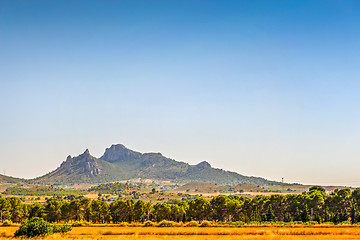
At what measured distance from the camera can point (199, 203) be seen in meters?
118

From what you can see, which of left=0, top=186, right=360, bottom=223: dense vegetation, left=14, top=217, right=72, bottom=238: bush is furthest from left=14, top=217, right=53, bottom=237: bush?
left=0, top=186, right=360, bottom=223: dense vegetation

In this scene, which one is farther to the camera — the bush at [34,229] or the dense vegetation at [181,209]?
the dense vegetation at [181,209]

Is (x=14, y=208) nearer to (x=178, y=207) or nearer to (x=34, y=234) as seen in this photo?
(x=178, y=207)

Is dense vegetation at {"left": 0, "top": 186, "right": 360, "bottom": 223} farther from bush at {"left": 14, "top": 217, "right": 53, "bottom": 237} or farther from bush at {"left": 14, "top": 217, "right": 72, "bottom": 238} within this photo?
bush at {"left": 14, "top": 217, "right": 53, "bottom": 237}

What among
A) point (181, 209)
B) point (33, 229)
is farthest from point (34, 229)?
point (181, 209)

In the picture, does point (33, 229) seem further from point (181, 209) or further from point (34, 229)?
point (181, 209)

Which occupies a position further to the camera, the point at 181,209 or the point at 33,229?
the point at 181,209

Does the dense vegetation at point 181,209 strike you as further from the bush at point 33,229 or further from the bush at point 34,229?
the bush at point 33,229

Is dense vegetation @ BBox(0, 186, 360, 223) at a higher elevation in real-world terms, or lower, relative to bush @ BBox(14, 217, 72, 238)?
lower

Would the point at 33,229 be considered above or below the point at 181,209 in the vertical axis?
above

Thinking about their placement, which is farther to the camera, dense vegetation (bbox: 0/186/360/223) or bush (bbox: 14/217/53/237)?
dense vegetation (bbox: 0/186/360/223)

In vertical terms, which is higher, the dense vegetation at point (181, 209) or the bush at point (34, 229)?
the bush at point (34, 229)

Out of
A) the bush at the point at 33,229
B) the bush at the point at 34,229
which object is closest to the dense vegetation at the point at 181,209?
the bush at the point at 34,229

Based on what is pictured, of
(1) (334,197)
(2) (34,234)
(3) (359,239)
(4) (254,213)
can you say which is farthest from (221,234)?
(1) (334,197)
